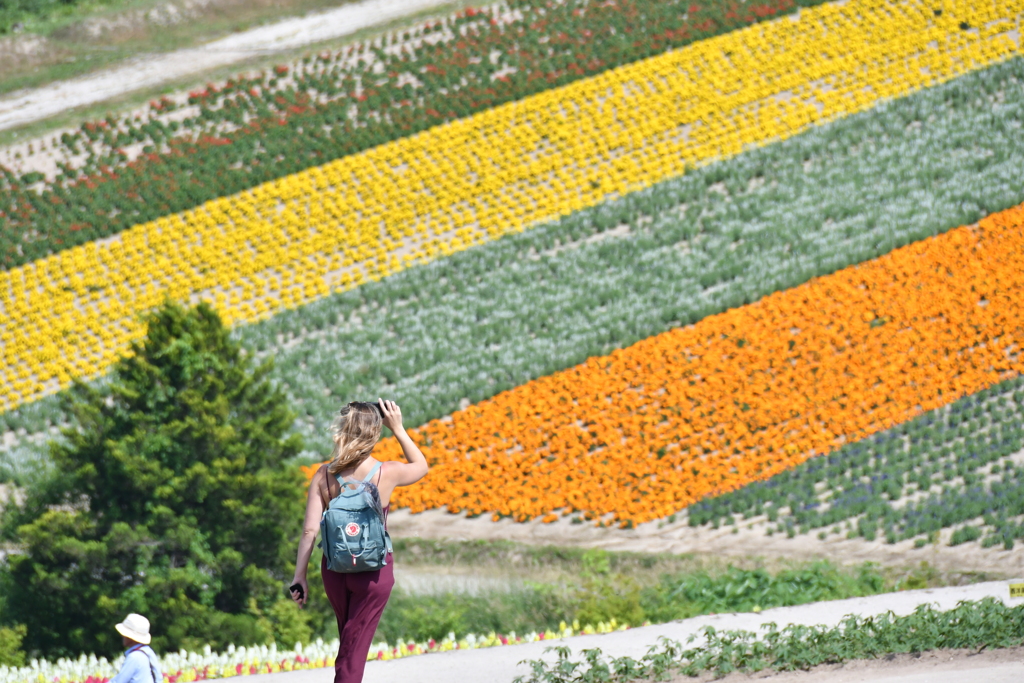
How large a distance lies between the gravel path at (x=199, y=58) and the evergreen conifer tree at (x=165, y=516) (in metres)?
19.5

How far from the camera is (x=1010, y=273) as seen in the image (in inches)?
648

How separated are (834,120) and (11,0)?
2715 centimetres

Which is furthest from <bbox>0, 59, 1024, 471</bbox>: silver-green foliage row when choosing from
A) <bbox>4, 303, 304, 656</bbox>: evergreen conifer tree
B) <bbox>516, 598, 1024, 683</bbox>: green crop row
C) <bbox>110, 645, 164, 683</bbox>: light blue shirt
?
<bbox>110, 645, 164, 683</bbox>: light blue shirt

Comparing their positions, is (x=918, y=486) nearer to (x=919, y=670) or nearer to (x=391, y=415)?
(x=919, y=670)

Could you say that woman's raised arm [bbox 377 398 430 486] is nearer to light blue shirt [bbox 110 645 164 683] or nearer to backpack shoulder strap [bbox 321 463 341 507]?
backpack shoulder strap [bbox 321 463 341 507]

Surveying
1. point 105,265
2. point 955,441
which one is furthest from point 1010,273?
point 105,265

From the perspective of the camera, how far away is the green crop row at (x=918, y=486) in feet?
39.3

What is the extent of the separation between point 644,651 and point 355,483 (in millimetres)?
3666

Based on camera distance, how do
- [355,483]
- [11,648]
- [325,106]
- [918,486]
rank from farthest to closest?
1. [325,106]
2. [918,486]
3. [11,648]
4. [355,483]

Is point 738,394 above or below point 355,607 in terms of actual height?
below

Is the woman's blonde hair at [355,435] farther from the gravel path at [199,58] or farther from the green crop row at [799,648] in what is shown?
the gravel path at [199,58]

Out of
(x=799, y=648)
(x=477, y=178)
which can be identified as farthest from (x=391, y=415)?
(x=477, y=178)

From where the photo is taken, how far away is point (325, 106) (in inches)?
1028

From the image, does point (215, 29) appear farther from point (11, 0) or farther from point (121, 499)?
point (121, 499)
